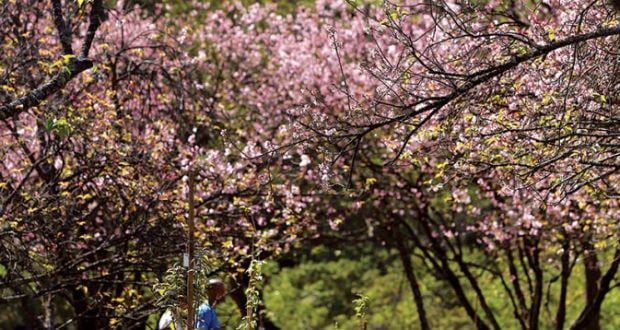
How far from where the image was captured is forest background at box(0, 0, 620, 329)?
646cm

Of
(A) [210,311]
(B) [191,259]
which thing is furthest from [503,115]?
(B) [191,259]

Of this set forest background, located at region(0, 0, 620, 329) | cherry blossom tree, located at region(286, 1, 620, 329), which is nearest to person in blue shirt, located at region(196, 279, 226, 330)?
forest background, located at region(0, 0, 620, 329)

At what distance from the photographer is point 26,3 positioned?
11.3m

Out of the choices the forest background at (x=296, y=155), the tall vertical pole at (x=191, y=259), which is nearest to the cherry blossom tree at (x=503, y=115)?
the forest background at (x=296, y=155)

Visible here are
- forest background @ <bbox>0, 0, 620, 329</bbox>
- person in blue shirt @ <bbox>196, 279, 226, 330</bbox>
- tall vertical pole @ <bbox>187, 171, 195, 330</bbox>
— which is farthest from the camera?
person in blue shirt @ <bbox>196, 279, 226, 330</bbox>

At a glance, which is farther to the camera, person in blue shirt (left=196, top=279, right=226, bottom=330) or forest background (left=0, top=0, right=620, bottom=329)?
person in blue shirt (left=196, top=279, right=226, bottom=330)

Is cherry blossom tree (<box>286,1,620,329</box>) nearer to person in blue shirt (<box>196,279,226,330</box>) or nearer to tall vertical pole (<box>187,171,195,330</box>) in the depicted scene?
tall vertical pole (<box>187,171,195,330</box>)

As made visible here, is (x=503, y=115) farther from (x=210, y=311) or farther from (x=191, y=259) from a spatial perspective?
(x=191, y=259)

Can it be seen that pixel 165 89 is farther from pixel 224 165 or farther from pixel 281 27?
pixel 281 27

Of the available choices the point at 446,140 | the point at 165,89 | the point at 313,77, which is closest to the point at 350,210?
the point at 313,77

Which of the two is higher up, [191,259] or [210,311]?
[210,311]

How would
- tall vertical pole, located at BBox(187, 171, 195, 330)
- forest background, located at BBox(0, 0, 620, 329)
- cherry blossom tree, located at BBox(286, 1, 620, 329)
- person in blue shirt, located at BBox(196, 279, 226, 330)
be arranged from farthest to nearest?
person in blue shirt, located at BBox(196, 279, 226, 330), forest background, located at BBox(0, 0, 620, 329), cherry blossom tree, located at BBox(286, 1, 620, 329), tall vertical pole, located at BBox(187, 171, 195, 330)

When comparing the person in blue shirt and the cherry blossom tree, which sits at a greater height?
the cherry blossom tree

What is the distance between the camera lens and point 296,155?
15.4m
